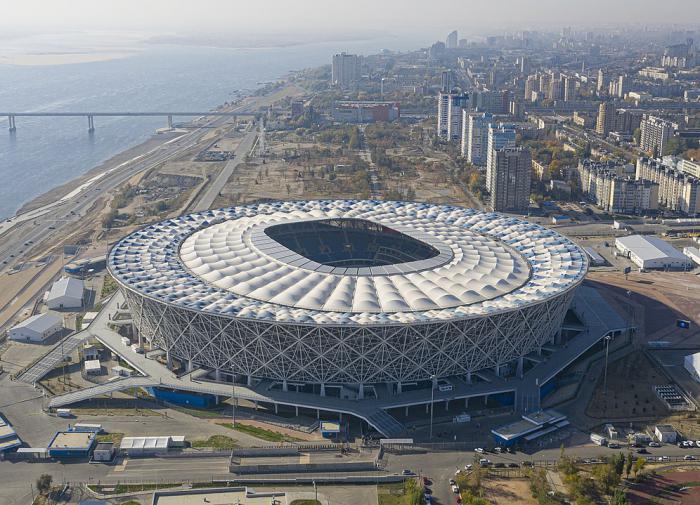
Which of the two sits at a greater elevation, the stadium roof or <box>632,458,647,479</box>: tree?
the stadium roof

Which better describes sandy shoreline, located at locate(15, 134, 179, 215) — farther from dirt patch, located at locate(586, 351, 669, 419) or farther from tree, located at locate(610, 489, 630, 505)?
tree, located at locate(610, 489, 630, 505)

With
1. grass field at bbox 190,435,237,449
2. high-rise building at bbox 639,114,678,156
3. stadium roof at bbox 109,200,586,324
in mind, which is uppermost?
stadium roof at bbox 109,200,586,324

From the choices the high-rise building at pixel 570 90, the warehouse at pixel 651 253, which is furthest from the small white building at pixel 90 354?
the high-rise building at pixel 570 90

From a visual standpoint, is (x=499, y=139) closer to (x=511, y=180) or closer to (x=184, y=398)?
(x=511, y=180)

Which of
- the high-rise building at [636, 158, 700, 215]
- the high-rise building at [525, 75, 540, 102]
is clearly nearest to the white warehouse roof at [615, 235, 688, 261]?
the high-rise building at [636, 158, 700, 215]

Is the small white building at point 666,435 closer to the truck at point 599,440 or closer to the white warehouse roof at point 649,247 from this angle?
the truck at point 599,440

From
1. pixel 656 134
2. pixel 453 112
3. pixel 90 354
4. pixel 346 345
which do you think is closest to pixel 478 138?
pixel 453 112

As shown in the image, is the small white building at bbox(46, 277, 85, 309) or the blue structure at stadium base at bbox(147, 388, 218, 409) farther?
Result: the small white building at bbox(46, 277, 85, 309)
